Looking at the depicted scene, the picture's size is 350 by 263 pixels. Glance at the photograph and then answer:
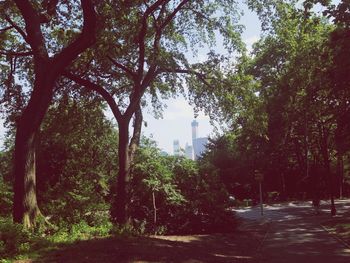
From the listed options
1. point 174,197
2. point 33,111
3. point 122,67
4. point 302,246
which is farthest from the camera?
point 122,67


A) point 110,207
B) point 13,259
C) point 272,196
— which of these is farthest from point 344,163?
point 13,259

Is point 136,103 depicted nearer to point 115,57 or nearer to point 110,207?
point 115,57

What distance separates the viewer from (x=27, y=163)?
1360cm

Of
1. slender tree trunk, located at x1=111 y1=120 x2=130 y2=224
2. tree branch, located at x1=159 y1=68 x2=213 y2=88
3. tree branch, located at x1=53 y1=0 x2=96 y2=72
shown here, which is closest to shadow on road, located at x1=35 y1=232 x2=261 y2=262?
slender tree trunk, located at x1=111 y1=120 x2=130 y2=224

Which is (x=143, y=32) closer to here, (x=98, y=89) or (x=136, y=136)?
(x=98, y=89)

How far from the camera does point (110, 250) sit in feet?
41.4

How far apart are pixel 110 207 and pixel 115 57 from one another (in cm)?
781

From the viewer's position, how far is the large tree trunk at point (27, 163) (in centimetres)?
1336

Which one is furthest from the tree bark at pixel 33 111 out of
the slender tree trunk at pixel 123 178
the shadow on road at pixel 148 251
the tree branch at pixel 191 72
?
the tree branch at pixel 191 72

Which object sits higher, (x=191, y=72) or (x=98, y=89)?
(x=191, y=72)

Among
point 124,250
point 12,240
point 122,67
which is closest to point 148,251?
point 124,250

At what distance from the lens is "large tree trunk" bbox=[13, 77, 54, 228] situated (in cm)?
1336

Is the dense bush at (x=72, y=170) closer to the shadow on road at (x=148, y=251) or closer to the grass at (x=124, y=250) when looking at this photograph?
the grass at (x=124, y=250)

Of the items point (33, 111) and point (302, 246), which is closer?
point (33, 111)
